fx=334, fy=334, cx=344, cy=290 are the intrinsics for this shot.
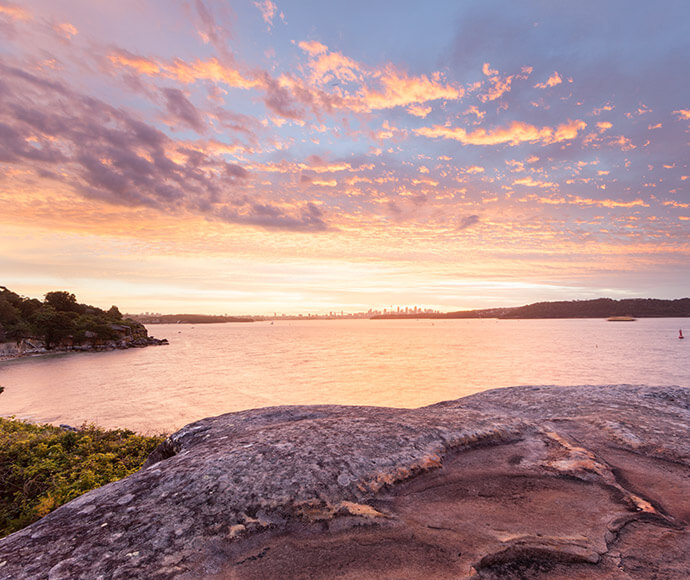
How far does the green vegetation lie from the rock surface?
8276 centimetres

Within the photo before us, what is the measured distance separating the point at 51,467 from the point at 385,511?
11456 millimetres

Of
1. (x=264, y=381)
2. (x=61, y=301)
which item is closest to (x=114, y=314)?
(x=61, y=301)

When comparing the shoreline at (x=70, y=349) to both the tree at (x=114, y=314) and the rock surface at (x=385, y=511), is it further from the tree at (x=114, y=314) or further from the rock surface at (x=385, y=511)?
the rock surface at (x=385, y=511)

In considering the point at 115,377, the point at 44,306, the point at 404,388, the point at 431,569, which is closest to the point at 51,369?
the point at 115,377

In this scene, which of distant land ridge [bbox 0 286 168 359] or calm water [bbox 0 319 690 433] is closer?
calm water [bbox 0 319 690 433]

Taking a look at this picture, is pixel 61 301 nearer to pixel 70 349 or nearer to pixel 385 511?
pixel 70 349

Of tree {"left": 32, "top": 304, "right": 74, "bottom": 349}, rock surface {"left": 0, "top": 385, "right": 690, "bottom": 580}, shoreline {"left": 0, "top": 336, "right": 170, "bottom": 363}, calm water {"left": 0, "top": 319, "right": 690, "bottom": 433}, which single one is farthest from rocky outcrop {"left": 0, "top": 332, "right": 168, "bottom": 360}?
rock surface {"left": 0, "top": 385, "right": 690, "bottom": 580}

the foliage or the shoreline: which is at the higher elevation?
the foliage

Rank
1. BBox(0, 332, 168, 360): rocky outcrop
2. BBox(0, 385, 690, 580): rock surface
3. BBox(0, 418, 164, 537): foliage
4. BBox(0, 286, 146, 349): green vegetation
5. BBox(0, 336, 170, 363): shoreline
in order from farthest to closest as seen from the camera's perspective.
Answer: BBox(0, 286, 146, 349): green vegetation < BBox(0, 332, 168, 360): rocky outcrop < BBox(0, 336, 170, 363): shoreline < BBox(0, 418, 164, 537): foliage < BBox(0, 385, 690, 580): rock surface

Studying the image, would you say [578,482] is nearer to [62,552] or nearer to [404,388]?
[62,552]

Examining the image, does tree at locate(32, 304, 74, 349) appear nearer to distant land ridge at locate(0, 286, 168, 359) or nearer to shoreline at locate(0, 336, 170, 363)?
distant land ridge at locate(0, 286, 168, 359)

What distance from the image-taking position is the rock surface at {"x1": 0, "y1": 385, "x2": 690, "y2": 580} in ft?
9.80

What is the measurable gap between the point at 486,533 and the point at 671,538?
1.81m

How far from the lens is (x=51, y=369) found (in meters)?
48.8
